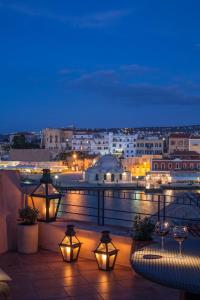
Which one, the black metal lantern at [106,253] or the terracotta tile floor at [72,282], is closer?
the terracotta tile floor at [72,282]

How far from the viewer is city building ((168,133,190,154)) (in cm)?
5781

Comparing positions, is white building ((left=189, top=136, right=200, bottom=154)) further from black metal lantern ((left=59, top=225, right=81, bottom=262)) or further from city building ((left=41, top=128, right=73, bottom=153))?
black metal lantern ((left=59, top=225, right=81, bottom=262))

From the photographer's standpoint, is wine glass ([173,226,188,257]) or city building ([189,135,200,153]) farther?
city building ([189,135,200,153])

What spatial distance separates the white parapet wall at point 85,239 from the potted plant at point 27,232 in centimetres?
13

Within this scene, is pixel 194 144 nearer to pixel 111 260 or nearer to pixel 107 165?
pixel 107 165

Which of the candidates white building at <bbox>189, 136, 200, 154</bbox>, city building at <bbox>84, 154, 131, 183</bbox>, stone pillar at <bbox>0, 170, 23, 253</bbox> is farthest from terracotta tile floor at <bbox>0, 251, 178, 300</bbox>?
white building at <bbox>189, 136, 200, 154</bbox>

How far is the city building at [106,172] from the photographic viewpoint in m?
43.7

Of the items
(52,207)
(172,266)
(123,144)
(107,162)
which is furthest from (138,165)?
(172,266)

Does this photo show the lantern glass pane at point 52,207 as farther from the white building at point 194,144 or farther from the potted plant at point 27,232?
the white building at point 194,144

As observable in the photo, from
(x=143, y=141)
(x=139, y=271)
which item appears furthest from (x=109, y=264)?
(x=143, y=141)

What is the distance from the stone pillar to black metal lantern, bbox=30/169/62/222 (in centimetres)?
18

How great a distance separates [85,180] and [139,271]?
138 feet

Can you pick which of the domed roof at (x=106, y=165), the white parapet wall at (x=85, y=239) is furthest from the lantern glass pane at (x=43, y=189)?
the domed roof at (x=106, y=165)

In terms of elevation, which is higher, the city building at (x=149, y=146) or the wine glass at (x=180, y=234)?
the city building at (x=149, y=146)
